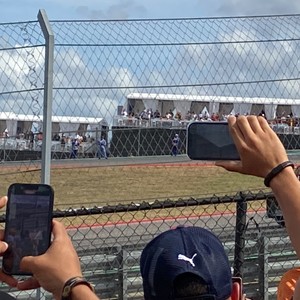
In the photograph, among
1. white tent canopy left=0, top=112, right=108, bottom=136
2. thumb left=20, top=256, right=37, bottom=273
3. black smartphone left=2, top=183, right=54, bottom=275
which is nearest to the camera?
thumb left=20, top=256, right=37, bottom=273

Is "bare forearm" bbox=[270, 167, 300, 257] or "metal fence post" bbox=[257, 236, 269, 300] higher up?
"bare forearm" bbox=[270, 167, 300, 257]

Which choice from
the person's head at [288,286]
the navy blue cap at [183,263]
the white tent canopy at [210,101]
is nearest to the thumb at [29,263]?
the navy blue cap at [183,263]

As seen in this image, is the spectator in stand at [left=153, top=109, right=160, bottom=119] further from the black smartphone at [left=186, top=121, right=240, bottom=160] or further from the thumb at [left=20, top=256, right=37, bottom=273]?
the thumb at [left=20, top=256, right=37, bottom=273]

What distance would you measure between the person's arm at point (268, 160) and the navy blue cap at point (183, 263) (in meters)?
0.19

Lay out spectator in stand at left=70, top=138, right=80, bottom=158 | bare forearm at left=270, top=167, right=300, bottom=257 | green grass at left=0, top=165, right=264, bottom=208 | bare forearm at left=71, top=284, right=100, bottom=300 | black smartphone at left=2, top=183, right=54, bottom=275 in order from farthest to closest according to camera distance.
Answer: green grass at left=0, top=165, right=264, bottom=208
spectator in stand at left=70, top=138, right=80, bottom=158
black smartphone at left=2, top=183, right=54, bottom=275
bare forearm at left=71, top=284, right=100, bottom=300
bare forearm at left=270, top=167, right=300, bottom=257

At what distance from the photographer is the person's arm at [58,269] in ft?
6.37

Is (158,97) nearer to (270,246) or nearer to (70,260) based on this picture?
(270,246)

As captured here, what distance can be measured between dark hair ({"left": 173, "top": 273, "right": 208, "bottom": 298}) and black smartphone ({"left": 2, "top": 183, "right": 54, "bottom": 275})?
62cm

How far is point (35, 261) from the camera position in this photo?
2033mm

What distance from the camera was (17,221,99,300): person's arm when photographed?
194cm

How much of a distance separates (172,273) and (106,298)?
4554mm

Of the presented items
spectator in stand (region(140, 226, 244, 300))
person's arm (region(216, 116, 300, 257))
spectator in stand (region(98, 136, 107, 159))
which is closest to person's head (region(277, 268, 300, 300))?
spectator in stand (region(140, 226, 244, 300))

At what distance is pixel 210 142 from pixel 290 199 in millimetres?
442

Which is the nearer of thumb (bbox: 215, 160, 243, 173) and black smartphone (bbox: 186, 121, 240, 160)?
thumb (bbox: 215, 160, 243, 173)
